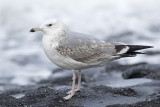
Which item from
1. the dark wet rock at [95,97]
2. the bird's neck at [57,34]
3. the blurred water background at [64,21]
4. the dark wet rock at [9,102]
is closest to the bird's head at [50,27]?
the bird's neck at [57,34]

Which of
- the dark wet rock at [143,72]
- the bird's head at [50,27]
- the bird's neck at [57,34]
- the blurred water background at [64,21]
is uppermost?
the blurred water background at [64,21]

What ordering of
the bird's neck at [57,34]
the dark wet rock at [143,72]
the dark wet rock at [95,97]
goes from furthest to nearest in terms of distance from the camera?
1. the dark wet rock at [143,72]
2. the bird's neck at [57,34]
3. the dark wet rock at [95,97]

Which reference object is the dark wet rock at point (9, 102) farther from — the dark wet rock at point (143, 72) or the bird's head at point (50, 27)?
the dark wet rock at point (143, 72)

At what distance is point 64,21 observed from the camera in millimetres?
20297

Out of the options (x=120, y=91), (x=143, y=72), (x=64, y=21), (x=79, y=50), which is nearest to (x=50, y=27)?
(x=79, y=50)

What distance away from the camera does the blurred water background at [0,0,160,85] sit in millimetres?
12898

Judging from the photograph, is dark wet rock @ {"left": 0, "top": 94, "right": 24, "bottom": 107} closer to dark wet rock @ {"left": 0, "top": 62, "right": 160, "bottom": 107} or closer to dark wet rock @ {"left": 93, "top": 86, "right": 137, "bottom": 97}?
dark wet rock @ {"left": 0, "top": 62, "right": 160, "bottom": 107}

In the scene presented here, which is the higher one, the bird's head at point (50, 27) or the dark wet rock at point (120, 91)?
the bird's head at point (50, 27)

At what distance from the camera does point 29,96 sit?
6242 mm

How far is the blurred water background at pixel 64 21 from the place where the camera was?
12898 millimetres

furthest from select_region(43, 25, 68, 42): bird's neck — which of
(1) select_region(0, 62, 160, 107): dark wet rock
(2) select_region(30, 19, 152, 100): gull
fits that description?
(1) select_region(0, 62, 160, 107): dark wet rock

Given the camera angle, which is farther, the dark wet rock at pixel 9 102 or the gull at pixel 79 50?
the gull at pixel 79 50

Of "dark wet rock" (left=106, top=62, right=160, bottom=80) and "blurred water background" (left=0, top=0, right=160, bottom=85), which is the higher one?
"blurred water background" (left=0, top=0, right=160, bottom=85)

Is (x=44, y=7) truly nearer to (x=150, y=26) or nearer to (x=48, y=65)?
(x=150, y=26)
